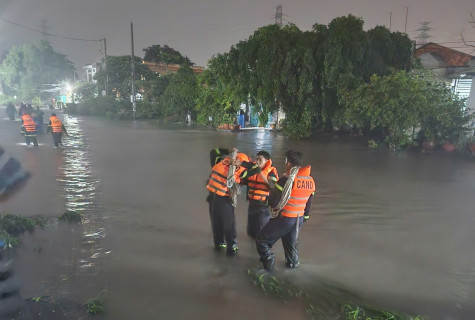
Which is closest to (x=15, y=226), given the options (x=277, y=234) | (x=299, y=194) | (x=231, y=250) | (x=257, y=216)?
(x=231, y=250)

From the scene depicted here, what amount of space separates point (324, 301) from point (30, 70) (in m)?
65.1

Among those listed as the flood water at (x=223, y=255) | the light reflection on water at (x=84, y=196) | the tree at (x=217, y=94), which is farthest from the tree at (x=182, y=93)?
the flood water at (x=223, y=255)

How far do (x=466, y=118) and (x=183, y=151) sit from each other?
11.8m

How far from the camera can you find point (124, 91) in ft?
132

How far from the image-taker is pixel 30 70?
5678cm

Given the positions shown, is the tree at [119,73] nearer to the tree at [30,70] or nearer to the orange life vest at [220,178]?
the tree at [30,70]

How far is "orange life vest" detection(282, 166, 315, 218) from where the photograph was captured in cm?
423

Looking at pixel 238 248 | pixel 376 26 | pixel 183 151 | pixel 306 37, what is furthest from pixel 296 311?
pixel 376 26

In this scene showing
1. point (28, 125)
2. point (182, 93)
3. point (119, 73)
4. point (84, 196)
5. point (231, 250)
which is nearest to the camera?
point (231, 250)

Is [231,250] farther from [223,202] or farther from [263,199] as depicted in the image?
[263,199]

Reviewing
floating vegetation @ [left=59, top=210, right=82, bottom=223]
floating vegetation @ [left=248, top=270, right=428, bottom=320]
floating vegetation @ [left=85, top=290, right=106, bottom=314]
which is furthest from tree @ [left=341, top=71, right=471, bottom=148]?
floating vegetation @ [left=85, top=290, right=106, bottom=314]

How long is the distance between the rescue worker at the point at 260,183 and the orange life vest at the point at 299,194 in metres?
0.49

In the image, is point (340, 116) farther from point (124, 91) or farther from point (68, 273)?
point (124, 91)

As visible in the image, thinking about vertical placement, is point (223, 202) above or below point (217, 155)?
below
